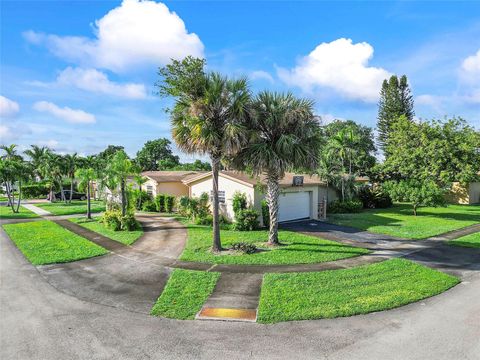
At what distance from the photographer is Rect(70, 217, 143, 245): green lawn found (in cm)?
1470

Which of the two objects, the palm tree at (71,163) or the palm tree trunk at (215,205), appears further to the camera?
the palm tree at (71,163)

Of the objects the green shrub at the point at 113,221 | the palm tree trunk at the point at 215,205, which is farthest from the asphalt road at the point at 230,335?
the green shrub at the point at 113,221

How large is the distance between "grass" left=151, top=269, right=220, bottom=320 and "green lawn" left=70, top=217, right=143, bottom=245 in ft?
19.0

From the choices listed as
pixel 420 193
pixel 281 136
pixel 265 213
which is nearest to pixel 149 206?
pixel 265 213

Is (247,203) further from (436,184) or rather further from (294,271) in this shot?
(436,184)

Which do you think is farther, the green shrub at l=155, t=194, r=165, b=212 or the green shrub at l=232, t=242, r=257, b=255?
the green shrub at l=155, t=194, r=165, b=212

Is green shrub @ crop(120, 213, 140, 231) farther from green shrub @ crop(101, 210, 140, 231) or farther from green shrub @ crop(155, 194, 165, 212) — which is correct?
green shrub @ crop(155, 194, 165, 212)

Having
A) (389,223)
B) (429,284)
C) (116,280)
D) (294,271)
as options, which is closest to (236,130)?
(294,271)

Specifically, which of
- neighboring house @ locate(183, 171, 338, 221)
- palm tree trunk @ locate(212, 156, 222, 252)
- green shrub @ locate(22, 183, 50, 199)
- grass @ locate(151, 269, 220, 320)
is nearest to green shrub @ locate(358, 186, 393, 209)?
neighboring house @ locate(183, 171, 338, 221)

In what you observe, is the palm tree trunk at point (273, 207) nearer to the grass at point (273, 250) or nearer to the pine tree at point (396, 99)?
the grass at point (273, 250)

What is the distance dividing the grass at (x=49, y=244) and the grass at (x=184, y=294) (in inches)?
198

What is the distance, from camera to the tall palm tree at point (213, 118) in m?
11.2

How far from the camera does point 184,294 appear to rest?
809cm

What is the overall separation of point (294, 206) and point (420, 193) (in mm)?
9314
